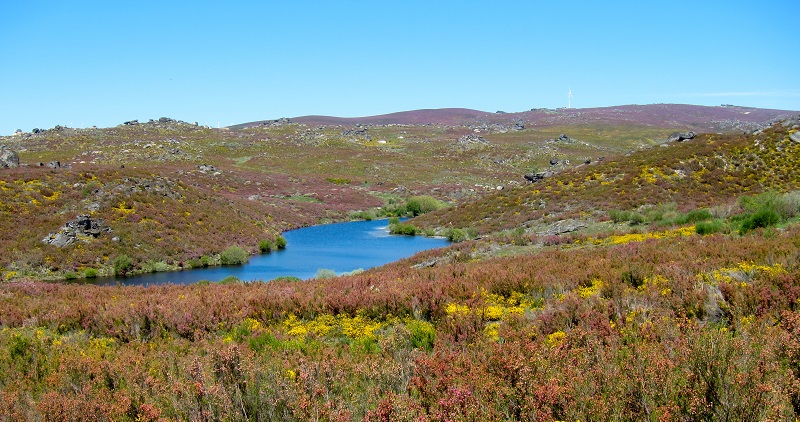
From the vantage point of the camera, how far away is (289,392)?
474cm

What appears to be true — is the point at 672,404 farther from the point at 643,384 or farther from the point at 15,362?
the point at 15,362

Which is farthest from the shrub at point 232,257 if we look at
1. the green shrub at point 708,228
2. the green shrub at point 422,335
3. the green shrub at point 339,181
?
the green shrub at point 339,181

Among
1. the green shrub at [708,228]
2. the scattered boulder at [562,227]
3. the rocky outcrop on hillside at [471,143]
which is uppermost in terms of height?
the rocky outcrop on hillside at [471,143]

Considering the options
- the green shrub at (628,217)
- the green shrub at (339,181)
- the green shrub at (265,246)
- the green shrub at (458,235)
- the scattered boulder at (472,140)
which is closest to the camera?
the green shrub at (628,217)

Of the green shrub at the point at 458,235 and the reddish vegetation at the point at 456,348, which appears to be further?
the green shrub at the point at 458,235

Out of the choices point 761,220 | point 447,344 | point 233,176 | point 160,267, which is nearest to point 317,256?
point 160,267

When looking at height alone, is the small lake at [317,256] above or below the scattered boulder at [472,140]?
below

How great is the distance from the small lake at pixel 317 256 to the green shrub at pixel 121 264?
3.19ft

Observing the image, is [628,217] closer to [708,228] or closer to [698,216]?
[698,216]

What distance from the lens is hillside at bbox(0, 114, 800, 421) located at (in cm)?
418

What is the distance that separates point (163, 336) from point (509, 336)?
20.8 feet

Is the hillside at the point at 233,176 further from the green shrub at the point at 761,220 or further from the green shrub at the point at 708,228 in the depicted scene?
the green shrub at the point at 761,220

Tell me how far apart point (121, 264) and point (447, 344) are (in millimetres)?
28572

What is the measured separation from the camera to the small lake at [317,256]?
96.0ft
